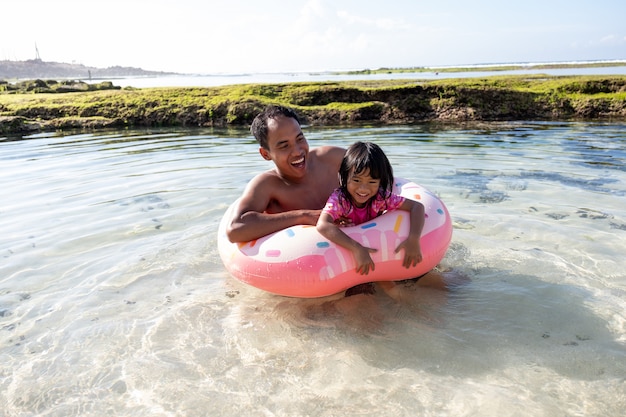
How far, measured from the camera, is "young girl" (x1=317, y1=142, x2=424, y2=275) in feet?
10.3

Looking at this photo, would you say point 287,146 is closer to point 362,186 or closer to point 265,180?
point 265,180

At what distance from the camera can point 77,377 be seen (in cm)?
279

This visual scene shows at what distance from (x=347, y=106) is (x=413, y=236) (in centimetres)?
1125

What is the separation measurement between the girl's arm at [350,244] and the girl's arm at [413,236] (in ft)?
0.75

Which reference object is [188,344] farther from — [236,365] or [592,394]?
[592,394]

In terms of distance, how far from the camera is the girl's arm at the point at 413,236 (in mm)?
3229

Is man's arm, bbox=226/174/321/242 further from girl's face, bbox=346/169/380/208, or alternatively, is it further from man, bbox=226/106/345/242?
girl's face, bbox=346/169/380/208

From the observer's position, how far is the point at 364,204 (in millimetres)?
3408

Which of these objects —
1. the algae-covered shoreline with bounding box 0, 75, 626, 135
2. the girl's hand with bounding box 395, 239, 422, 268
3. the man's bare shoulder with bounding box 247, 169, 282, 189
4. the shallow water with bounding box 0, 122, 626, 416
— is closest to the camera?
the shallow water with bounding box 0, 122, 626, 416

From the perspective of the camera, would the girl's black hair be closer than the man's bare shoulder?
Yes

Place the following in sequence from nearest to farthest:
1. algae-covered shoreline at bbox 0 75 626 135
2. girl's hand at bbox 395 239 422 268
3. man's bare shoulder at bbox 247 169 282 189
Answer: girl's hand at bbox 395 239 422 268 < man's bare shoulder at bbox 247 169 282 189 < algae-covered shoreline at bbox 0 75 626 135

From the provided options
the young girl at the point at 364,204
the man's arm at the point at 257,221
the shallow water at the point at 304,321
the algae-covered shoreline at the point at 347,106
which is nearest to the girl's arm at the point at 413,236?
the young girl at the point at 364,204

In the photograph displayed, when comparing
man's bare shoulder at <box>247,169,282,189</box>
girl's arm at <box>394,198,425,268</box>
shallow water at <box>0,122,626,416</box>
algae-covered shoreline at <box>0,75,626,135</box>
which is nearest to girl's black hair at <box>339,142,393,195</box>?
girl's arm at <box>394,198,425,268</box>

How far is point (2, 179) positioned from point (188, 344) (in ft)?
22.3
